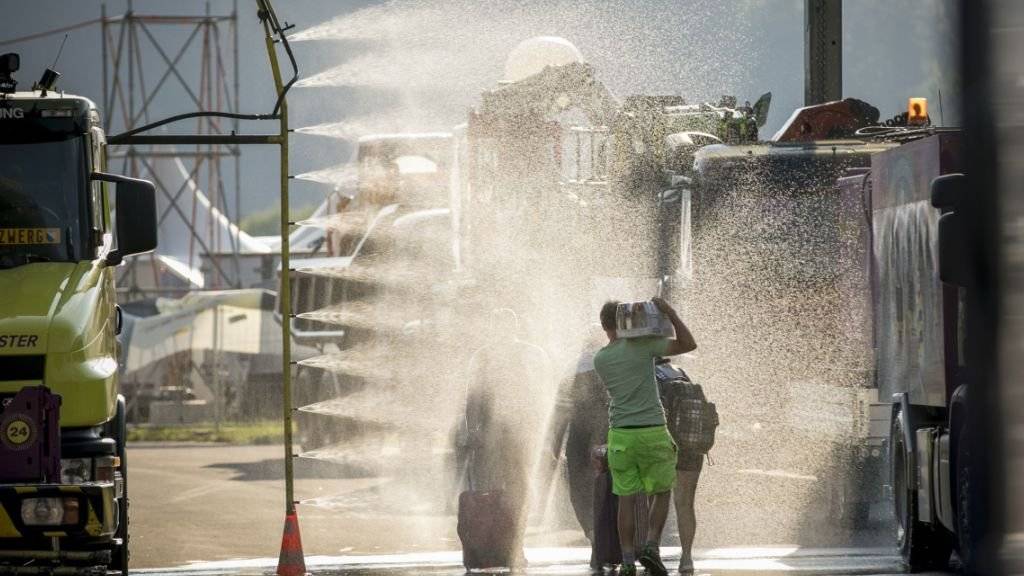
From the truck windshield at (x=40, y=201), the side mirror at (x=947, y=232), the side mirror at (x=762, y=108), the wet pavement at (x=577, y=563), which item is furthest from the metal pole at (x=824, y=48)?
the side mirror at (x=947, y=232)

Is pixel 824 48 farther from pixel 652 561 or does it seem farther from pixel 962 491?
pixel 962 491

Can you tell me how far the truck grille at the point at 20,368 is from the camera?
403 inches

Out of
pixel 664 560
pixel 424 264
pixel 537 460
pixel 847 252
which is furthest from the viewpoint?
pixel 424 264

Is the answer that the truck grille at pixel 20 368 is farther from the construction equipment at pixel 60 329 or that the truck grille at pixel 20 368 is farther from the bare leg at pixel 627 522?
the bare leg at pixel 627 522

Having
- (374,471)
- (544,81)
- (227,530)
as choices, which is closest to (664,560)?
(227,530)

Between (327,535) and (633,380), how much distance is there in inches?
236

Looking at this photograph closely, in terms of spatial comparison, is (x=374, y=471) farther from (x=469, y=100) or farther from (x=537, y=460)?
(x=537, y=460)

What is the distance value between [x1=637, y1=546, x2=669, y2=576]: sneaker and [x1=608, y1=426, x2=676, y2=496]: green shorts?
1.28 feet

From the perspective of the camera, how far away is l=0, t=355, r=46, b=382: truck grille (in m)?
10.2

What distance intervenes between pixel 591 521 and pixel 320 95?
265 inches

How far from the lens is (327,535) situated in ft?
55.6

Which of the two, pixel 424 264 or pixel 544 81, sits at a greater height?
pixel 544 81

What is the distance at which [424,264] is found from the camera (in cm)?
2238

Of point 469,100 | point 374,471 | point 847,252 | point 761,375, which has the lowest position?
point 374,471
